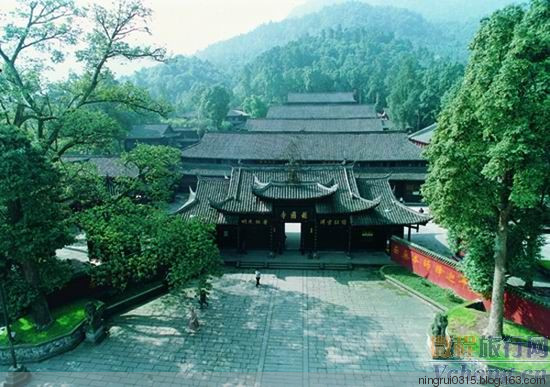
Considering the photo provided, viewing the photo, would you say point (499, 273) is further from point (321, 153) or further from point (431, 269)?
point (321, 153)

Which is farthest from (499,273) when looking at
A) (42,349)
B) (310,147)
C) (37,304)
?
(310,147)

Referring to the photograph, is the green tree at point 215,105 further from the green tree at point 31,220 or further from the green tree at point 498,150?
the green tree at point 498,150

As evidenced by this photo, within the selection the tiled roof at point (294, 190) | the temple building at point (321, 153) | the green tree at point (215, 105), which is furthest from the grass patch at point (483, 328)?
the green tree at point (215, 105)

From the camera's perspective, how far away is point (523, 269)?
15.3 metres

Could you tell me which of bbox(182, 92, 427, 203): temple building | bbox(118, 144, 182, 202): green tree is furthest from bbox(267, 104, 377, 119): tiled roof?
bbox(118, 144, 182, 202): green tree

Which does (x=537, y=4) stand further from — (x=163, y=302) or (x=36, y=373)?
(x=36, y=373)

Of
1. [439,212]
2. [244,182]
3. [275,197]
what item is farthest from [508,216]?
[244,182]

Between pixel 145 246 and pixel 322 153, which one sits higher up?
pixel 322 153

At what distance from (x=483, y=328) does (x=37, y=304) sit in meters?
18.6

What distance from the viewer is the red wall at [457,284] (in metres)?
14.6

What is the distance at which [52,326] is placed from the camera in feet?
52.1

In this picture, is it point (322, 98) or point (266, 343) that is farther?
point (322, 98)

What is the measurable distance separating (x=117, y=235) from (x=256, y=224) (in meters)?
10.6

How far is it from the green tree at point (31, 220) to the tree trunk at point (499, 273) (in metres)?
17.4
